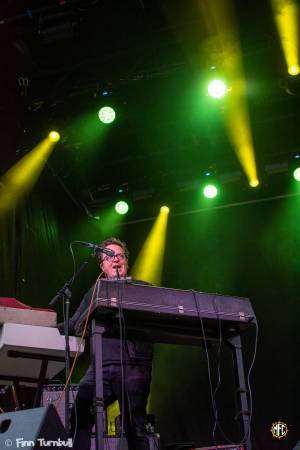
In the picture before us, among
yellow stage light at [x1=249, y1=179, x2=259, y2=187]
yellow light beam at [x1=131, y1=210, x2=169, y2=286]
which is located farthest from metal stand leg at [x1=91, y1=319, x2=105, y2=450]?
yellow light beam at [x1=131, y1=210, x2=169, y2=286]

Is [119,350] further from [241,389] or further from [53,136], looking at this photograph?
[53,136]

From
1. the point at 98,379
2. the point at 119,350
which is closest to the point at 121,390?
the point at 119,350

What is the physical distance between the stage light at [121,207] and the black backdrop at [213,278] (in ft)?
1.64

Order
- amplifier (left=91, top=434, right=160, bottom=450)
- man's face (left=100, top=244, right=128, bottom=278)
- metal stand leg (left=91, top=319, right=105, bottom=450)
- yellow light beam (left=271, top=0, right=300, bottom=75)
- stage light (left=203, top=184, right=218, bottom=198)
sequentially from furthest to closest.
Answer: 1. stage light (left=203, top=184, right=218, bottom=198)
2. yellow light beam (left=271, top=0, right=300, bottom=75)
3. man's face (left=100, top=244, right=128, bottom=278)
4. amplifier (left=91, top=434, right=160, bottom=450)
5. metal stand leg (left=91, top=319, right=105, bottom=450)

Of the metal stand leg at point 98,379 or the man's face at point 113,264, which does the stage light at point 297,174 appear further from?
the metal stand leg at point 98,379

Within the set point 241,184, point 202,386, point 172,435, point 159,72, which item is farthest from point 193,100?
point 172,435

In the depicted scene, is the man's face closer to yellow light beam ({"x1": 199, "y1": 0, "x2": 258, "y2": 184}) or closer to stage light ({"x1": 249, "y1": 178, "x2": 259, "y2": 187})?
yellow light beam ({"x1": 199, "y1": 0, "x2": 258, "y2": 184})

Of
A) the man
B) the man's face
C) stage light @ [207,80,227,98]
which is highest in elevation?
stage light @ [207,80,227,98]

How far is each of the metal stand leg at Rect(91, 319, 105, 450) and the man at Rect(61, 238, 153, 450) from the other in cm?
19

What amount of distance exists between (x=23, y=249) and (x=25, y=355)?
9.35 ft

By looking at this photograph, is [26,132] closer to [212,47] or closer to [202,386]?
[212,47]

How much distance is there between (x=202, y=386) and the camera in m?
7.46

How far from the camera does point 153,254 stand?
8328mm

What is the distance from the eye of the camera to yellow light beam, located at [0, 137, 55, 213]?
597cm
